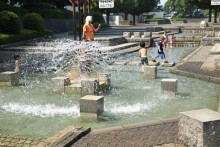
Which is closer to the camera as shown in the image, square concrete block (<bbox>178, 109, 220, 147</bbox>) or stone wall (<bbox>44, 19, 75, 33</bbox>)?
square concrete block (<bbox>178, 109, 220, 147</bbox>)

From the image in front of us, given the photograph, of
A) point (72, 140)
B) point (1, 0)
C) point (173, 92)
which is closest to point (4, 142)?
point (72, 140)

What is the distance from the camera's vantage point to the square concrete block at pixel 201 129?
17.8ft

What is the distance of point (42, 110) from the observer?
9.10 m

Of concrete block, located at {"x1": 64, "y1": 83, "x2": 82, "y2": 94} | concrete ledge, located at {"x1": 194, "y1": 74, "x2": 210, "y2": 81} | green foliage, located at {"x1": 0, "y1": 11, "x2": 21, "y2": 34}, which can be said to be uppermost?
green foliage, located at {"x1": 0, "y1": 11, "x2": 21, "y2": 34}

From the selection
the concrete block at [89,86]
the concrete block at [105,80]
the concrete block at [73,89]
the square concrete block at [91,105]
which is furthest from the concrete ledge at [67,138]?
the concrete block at [105,80]

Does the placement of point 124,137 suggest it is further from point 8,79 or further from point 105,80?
point 8,79

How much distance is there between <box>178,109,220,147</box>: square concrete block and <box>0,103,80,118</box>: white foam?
3556 mm

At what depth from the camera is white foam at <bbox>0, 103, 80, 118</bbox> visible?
8.73m

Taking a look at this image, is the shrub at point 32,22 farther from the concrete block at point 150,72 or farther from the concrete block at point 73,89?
the concrete block at point 73,89

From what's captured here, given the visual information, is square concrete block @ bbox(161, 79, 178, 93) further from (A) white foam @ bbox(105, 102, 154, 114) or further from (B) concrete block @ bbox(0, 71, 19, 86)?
(B) concrete block @ bbox(0, 71, 19, 86)

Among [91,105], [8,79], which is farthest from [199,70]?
[8,79]

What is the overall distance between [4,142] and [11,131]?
768mm

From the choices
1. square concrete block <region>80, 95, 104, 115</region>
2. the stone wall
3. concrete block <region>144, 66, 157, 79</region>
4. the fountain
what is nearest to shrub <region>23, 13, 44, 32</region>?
the stone wall

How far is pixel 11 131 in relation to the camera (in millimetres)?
7445
